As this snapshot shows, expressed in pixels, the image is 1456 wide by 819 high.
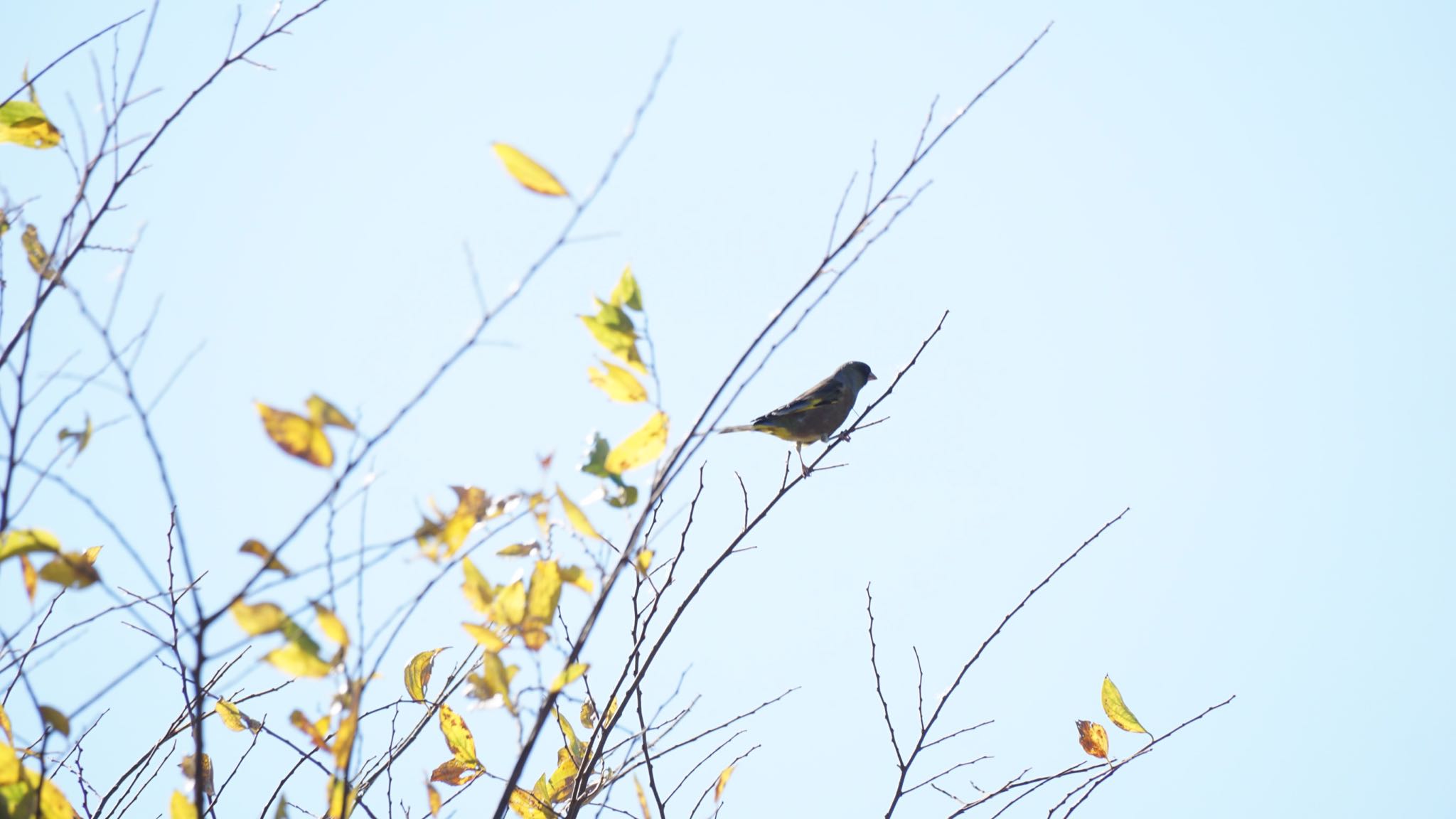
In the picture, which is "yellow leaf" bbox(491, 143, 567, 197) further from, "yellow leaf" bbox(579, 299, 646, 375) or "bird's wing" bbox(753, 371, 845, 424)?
"bird's wing" bbox(753, 371, 845, 424)

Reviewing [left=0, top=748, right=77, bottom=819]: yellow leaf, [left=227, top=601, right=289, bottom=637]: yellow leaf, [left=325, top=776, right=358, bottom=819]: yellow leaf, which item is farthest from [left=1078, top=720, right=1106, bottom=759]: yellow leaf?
[left=0, top=748, right=77, bottom=819]: yellow leaf

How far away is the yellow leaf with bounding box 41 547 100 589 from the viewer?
148 cm

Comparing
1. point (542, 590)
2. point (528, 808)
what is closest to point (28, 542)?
point (542, 590)

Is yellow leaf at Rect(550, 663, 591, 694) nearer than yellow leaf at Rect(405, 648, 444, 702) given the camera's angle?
Yes

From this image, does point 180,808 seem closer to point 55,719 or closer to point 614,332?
point 55,719

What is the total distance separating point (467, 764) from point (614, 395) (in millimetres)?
1055

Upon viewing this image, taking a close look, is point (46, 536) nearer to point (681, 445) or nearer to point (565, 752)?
point (681, 445)

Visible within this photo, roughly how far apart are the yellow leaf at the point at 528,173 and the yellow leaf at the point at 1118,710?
1.77 m

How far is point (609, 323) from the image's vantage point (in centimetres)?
184

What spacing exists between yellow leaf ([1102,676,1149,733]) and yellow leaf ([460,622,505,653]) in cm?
158

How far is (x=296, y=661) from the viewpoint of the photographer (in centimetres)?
149

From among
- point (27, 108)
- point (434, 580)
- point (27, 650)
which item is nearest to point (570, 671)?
point (434, 580)

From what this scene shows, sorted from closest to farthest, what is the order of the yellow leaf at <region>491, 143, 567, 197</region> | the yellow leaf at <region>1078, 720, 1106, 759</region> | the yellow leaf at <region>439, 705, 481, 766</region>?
the yellow leaf at <region>491, 143, 567, 197</region> < the yellow leaf at <region>439, 705, 481, 766</region> < the yellow leaf at <region>1078, 720, 1106, 759</region>

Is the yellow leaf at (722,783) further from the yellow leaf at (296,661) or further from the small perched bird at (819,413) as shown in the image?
the small perched bird at (819,413)
